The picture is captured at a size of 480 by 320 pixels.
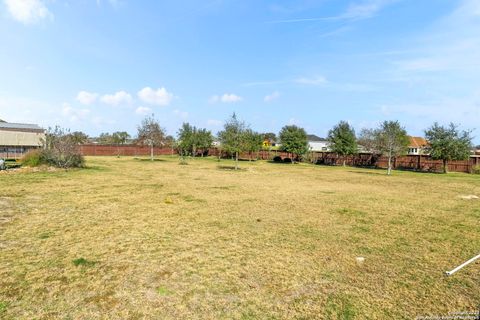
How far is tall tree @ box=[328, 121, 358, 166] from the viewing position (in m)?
36.2

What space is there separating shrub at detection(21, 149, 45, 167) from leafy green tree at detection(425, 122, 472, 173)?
32.5 metres

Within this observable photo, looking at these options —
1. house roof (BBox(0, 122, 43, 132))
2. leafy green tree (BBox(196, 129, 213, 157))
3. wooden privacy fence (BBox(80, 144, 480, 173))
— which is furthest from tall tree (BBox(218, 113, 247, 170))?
house roof (BBox(0, 122, 43, 132))

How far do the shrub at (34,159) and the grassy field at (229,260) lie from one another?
11378 millimetres

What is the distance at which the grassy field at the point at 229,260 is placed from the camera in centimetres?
354

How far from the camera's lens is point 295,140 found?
126ft

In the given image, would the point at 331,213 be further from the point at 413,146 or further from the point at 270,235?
the point at 413,146

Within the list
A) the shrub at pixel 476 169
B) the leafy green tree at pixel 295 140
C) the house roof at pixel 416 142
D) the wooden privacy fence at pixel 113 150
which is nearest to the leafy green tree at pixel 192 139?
the wooden privacy fence at pixel 113 150

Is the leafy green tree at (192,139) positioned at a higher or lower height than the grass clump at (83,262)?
higher

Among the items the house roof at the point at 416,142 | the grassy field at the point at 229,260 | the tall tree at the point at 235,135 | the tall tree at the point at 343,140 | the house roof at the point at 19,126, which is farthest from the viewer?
the house roof at the point at 416,142

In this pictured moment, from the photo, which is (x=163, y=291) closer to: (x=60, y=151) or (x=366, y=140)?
(x=60, y=151)

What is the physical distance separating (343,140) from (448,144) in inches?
457

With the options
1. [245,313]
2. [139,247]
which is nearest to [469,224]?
[245,313]

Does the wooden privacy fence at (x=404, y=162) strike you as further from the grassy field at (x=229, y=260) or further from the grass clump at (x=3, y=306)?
the grass clump at (x=3, y=306)

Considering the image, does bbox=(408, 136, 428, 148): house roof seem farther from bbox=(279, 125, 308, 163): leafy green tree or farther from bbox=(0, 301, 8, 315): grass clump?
bbox=(0, 301, 8, 315): grass clump
